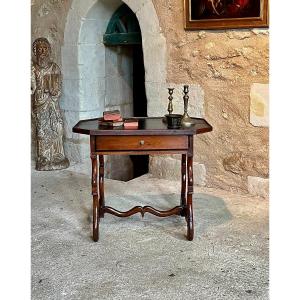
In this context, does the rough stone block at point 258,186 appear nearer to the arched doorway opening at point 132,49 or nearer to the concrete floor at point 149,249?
the concrete floor at point 149,249

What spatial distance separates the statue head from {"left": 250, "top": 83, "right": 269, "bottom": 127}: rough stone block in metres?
2.24

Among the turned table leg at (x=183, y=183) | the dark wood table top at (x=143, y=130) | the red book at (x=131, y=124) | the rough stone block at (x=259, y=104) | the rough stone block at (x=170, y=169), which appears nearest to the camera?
the dark wood table top at (x=143, y=130)

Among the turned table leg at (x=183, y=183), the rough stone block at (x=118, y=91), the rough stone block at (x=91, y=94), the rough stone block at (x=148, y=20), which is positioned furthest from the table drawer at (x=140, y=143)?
the rough stone block at (x=118, y=91)

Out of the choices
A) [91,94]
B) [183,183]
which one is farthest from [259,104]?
[91,94]

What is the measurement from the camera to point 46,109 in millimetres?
5363

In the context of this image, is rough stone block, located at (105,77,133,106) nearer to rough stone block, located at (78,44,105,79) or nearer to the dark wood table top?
rough stone block, located at (78,44,105,79)

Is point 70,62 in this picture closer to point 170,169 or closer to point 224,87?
point 170,169

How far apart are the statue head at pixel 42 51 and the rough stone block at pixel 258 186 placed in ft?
8.06

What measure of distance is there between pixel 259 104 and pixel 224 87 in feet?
1.21

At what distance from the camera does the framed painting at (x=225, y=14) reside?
412cm

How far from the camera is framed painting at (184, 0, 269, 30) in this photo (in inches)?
162
